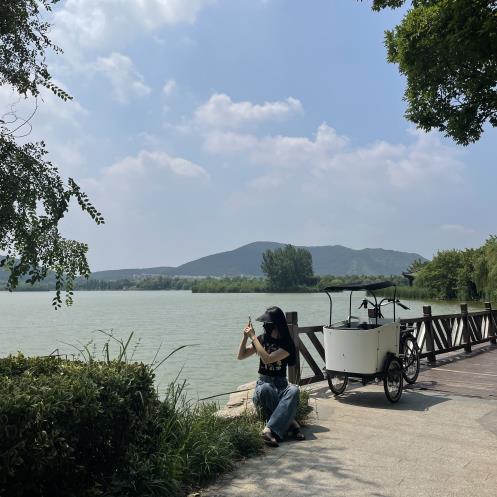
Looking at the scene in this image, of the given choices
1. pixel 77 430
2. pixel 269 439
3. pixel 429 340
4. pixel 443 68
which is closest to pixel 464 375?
pixel 429 340

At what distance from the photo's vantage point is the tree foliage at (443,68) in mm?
6707

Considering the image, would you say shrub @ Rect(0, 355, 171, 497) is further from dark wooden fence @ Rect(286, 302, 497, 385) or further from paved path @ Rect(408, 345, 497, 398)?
paved path @ Rect(408, 345, 497, 398)

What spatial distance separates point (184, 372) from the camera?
55.8ft

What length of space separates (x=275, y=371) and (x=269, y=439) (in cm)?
75

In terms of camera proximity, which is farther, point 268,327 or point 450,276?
point 450,276

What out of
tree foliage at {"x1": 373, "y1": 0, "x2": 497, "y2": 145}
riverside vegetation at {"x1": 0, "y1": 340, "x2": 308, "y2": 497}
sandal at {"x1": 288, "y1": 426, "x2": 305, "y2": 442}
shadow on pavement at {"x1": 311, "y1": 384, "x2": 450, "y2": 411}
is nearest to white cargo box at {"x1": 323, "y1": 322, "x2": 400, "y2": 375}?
shadow on pavement at {"x1": 311, "y1": 384, "x2": 450, "y2": 411}

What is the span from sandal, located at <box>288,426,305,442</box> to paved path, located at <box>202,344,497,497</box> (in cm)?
8

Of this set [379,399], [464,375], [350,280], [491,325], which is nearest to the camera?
[379,399]

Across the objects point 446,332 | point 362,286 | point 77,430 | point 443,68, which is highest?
point 443,68

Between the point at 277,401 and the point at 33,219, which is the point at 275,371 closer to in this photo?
the point at 277,401

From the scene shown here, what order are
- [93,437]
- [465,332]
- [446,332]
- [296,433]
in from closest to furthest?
1. [93,437]
2. [296,433]
3. [446,332]
4. [465,332]

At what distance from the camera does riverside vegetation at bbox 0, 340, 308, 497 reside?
2.92 metres

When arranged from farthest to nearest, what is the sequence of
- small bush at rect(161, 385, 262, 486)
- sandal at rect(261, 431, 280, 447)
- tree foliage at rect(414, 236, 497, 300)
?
tree foliage at rect(414, 236, 497, 300) → sandal at rect(261, 431, 280, 447) → small bush at rect(161, 385, 262, 486)

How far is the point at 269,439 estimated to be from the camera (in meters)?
5.08
